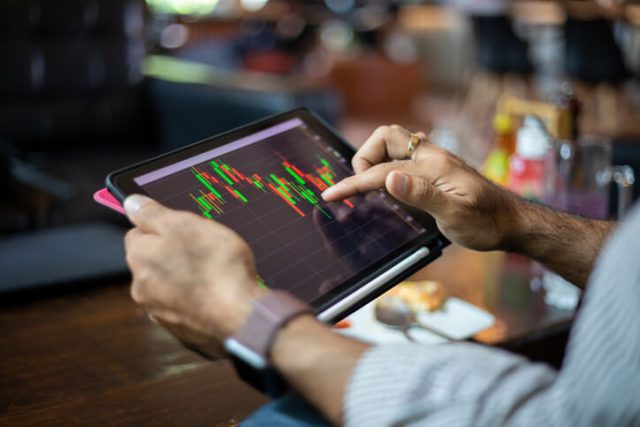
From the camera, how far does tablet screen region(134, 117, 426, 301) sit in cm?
74

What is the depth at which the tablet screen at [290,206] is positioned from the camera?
2.41 feet

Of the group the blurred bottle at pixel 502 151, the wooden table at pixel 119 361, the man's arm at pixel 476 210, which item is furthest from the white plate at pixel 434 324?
the blurred bottle at pixel 502 151

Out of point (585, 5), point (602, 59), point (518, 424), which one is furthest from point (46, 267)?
point (585, 5)

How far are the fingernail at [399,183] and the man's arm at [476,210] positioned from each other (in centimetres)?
3

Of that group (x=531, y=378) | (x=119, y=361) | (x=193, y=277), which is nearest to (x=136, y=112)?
(x=119, y=361)

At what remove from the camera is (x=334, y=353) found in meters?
0.55

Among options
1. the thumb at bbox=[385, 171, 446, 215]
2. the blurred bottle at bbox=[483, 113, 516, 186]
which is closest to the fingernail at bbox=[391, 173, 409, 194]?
the thumb at bbox=[385, 171, 446, 215]

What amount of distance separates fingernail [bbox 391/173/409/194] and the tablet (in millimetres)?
79

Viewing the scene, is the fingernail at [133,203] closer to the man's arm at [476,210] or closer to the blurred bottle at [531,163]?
the man's arm at [476,210]

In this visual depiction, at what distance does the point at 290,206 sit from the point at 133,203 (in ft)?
0.65

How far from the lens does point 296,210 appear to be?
2.65 feet

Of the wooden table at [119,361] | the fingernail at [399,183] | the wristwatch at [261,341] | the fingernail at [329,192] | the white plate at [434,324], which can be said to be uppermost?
the fingernail at [399,183]

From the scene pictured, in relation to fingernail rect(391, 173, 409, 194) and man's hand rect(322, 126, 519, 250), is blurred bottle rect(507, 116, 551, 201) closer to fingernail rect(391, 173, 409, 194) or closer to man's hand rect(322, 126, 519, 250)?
man's hand rect(322, 126, 519, 250)

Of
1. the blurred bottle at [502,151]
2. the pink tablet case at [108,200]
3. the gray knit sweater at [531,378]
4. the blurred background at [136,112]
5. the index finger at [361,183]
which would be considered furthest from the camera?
the blurred bottle at [502,151]
